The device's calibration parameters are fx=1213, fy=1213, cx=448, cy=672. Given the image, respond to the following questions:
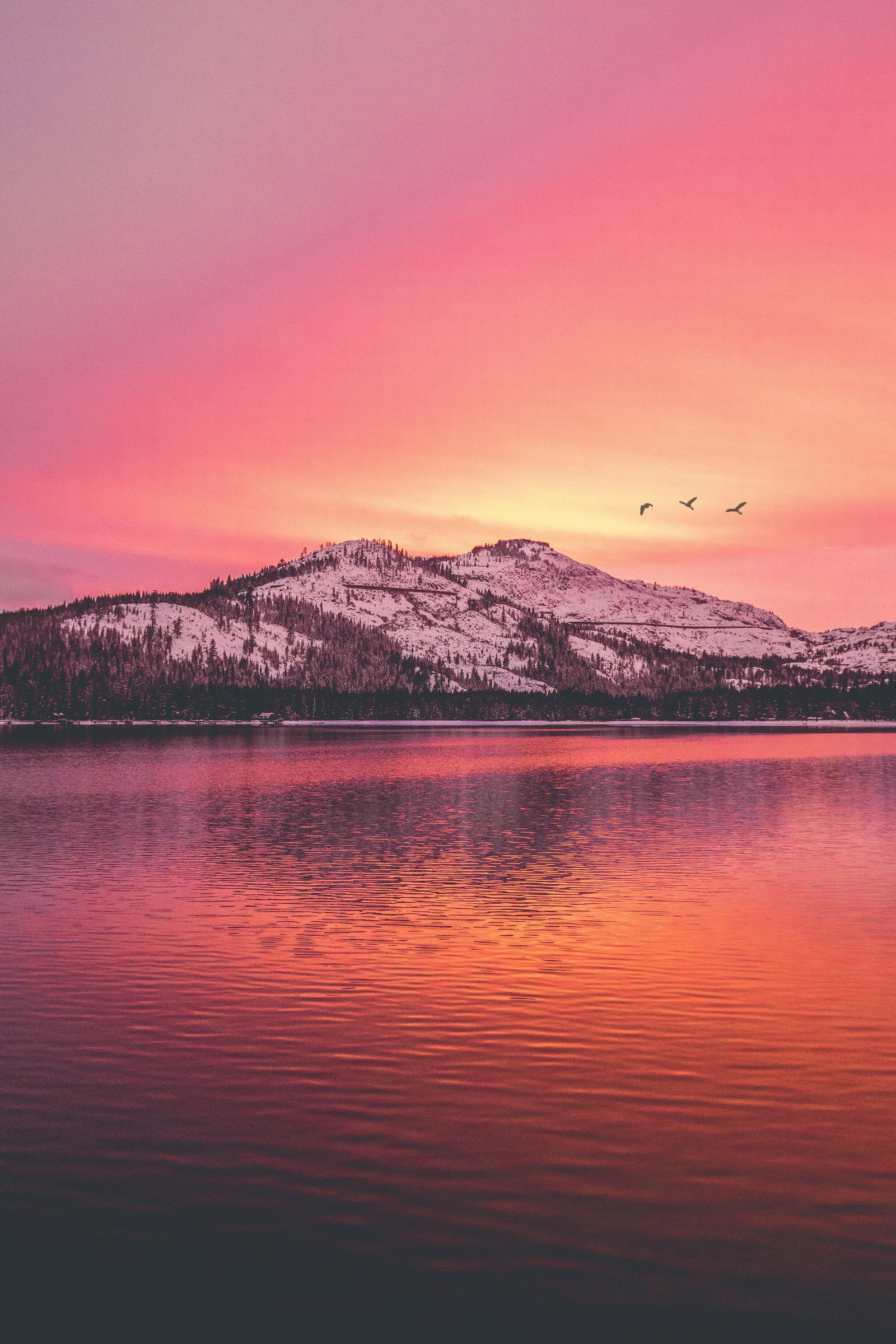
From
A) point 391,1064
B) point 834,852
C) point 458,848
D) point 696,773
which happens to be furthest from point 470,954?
point 696,773

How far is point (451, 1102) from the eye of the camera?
2303 centimetres

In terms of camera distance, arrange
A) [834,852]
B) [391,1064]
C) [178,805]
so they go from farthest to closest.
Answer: [178,805] → [834,852] → [391,1064]

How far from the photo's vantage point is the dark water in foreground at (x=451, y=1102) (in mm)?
15656

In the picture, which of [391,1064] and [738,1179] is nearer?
[738,1179]

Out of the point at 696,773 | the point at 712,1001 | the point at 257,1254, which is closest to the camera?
the point at 257,1254

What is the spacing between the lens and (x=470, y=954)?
125ft

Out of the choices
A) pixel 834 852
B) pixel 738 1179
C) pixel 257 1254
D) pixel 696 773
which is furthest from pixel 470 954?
pixel 696 773

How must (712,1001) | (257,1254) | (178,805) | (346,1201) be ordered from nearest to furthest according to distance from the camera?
(257,1254), (346,1201), (712,1001), (178,805)

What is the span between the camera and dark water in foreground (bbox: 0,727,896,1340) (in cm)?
1566

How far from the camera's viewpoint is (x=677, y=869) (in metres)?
59.1

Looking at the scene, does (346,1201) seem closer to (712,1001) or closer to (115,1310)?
(115,1310)

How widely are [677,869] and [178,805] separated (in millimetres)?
50669

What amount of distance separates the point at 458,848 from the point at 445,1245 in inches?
2009

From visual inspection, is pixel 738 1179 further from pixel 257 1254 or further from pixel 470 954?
pixel 470 954
